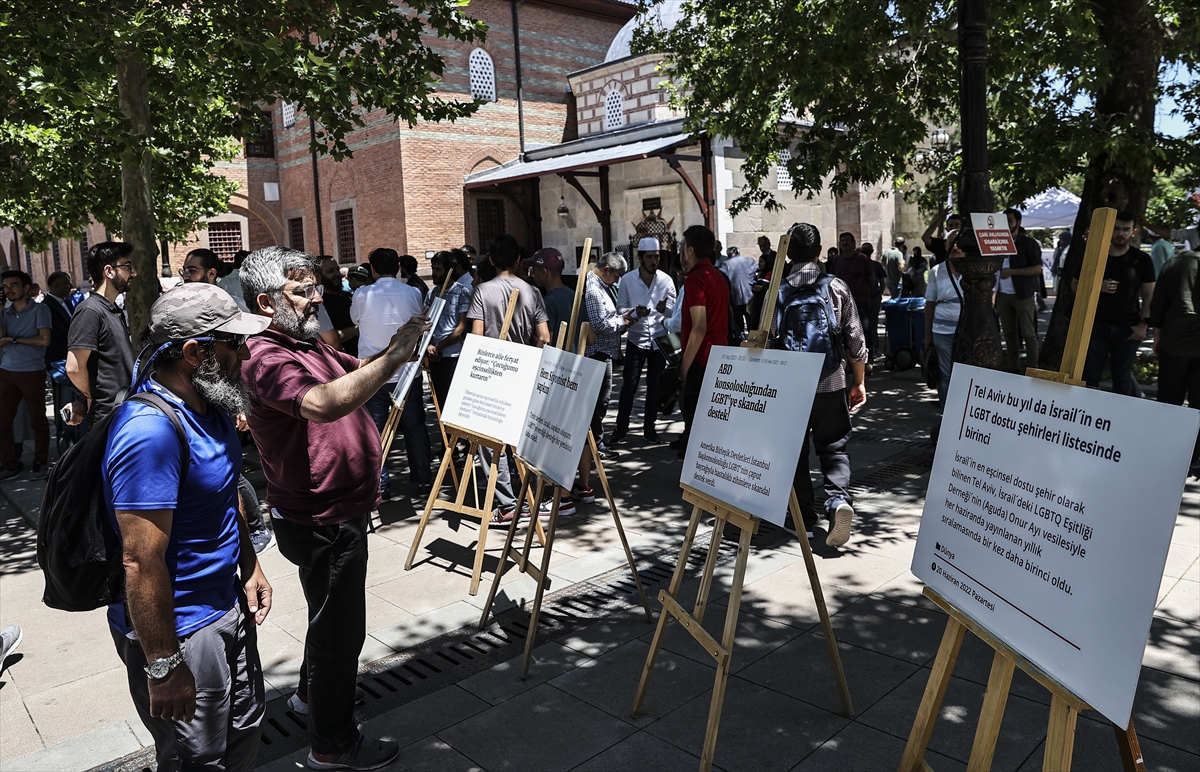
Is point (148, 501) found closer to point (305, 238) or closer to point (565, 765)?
point (565, 765)

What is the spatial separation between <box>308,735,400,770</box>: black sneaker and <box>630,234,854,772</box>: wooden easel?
1.03m

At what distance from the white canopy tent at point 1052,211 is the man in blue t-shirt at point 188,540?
2183cm

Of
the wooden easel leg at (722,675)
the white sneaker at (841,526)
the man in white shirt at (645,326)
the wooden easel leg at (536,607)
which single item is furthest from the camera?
the man in white shirt at (645,326)

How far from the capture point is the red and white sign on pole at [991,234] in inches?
249

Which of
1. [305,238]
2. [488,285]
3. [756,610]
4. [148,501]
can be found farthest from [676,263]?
[305,238]

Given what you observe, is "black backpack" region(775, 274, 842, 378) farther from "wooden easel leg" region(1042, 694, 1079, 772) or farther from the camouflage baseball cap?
the camouflage baseball cap

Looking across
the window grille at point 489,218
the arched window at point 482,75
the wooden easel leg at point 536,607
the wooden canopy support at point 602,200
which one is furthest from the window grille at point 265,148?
the wooden easel leg at point 536,607

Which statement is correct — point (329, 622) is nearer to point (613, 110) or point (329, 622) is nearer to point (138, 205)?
point (138, 205)

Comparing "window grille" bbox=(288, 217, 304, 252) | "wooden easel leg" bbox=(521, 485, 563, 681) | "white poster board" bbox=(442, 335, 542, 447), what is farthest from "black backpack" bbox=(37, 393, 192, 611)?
"window grille" bbox=(288, 217, 304, 252)

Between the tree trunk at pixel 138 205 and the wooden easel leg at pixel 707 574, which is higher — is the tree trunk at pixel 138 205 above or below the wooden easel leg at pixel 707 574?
above

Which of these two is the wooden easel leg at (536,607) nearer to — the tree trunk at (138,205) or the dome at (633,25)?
the tree trunk at (138,205)

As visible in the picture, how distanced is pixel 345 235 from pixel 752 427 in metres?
28.2

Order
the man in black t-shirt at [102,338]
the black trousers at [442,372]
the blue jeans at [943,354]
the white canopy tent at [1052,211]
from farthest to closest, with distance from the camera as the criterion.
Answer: the white canopy tent at [1052,211], the blue jeans at [943,354], the black trousers at [442,372], the man in black t-shirt at [102,338]

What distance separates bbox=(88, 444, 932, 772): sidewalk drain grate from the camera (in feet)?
12.4
